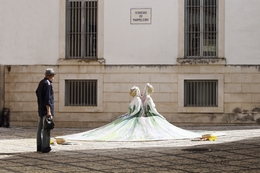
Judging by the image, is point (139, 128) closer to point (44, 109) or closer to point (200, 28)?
point (44, 109)

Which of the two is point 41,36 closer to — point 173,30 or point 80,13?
point 80,13

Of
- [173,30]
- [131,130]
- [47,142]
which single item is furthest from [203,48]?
[47,142]

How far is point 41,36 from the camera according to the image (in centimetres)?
2311

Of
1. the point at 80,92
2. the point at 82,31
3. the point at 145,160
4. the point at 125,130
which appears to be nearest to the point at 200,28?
the point at 82,31

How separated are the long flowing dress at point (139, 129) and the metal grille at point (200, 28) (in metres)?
6.30

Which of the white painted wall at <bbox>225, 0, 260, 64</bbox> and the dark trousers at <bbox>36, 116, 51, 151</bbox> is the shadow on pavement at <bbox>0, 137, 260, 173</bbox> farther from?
the white painted wall at <bbox>225, 0, 260, 64</bbox>

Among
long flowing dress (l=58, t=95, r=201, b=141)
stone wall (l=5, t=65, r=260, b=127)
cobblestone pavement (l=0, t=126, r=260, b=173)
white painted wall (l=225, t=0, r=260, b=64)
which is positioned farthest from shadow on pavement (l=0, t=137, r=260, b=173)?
white painted wall (l=225, t=0, r=260, b=64)

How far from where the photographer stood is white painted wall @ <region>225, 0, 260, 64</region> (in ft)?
73.0

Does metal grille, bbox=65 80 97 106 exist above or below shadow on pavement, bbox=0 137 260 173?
above

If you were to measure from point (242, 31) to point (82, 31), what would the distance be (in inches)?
218

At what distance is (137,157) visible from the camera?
11.9m

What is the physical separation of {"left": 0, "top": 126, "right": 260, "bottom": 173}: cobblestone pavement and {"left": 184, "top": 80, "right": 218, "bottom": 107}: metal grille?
636cm

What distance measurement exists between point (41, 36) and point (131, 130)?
8078 millimetres

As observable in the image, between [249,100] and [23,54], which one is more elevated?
[23,54]
